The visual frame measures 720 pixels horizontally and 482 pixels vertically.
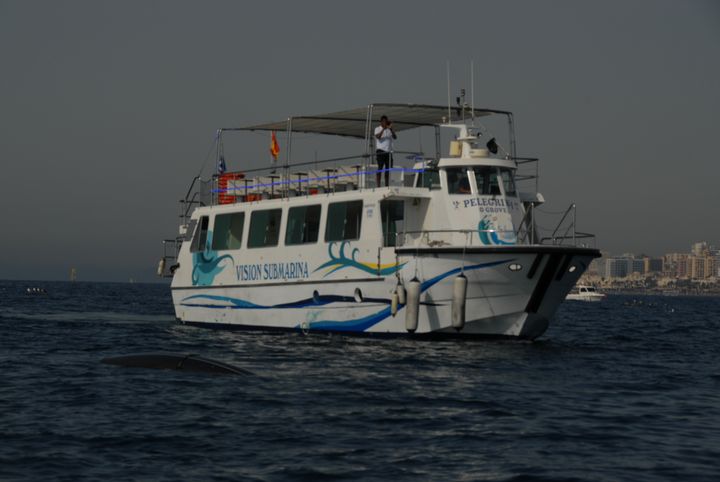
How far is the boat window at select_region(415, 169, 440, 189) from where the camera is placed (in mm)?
25188

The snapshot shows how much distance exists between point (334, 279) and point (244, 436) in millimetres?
13240

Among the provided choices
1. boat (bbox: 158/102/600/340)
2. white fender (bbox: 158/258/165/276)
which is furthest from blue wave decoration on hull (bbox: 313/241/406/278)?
white fender (bbox: 158/258/165/276)

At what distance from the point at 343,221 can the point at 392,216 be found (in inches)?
60.0

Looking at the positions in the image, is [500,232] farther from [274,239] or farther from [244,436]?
[244,436]

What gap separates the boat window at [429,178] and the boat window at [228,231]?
6877 millimetres

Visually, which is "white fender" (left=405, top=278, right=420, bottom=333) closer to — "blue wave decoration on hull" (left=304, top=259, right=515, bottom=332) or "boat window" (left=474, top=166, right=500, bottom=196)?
"blue wave decoration on hull" (left=304, top=259, right=515, bottom=332)

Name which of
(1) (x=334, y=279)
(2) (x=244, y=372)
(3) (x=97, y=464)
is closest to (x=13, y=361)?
(2) (x=244, y=372)

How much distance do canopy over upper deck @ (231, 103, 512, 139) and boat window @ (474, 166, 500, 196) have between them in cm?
182

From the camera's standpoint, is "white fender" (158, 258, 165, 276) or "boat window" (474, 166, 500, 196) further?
"white fender" (158, 258, 165, 276)

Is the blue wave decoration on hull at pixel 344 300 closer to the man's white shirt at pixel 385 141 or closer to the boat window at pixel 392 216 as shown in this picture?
the boat window at pixel 392 216

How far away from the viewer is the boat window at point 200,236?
3156cm

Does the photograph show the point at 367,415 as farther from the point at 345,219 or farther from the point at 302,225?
the point at 302,225

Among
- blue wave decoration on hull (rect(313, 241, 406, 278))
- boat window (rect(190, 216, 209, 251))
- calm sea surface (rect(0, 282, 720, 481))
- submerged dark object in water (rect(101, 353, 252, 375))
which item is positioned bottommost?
calm sea surface (rect(0, 282, 720, 481))

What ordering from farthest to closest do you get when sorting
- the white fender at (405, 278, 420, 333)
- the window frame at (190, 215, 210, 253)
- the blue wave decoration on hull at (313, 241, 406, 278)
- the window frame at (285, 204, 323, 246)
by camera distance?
the window frame at (190, 215, 210, 253) → the window frame at (285, 204, 323, 246) → the blue wave decoration on hull at (313, 241, 406, 278) → the white fender at (405, 278, 420, 333)
